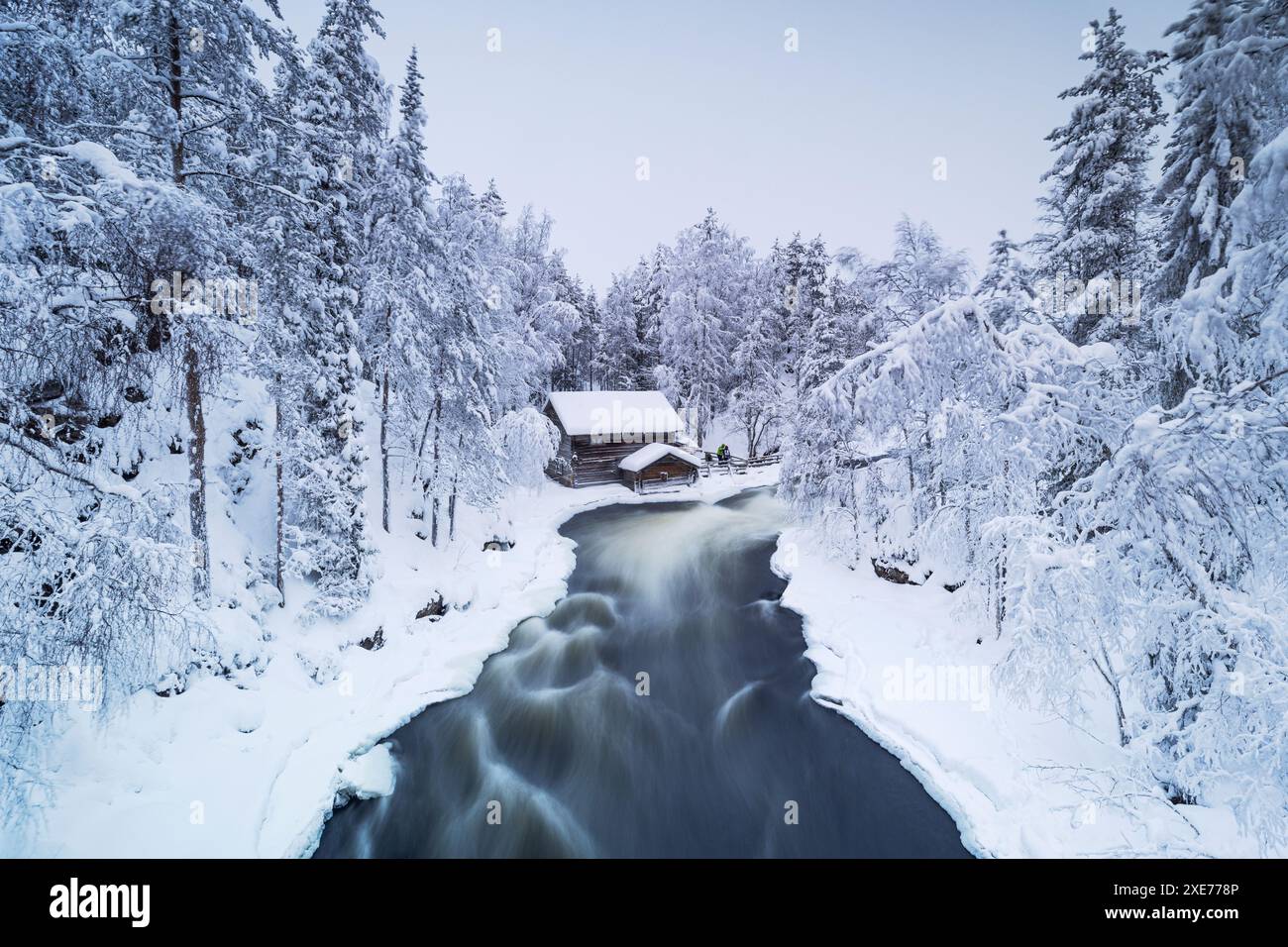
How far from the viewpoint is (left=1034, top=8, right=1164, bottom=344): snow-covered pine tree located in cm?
1092

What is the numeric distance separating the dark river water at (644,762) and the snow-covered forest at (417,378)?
3.36 meters

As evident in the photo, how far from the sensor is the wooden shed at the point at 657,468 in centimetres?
3128

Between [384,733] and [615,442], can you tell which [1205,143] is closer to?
[384,733]

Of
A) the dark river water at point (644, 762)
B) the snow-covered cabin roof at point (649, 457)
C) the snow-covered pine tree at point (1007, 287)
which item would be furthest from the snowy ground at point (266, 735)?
the snow-covered cabin roof at point (649, 457)

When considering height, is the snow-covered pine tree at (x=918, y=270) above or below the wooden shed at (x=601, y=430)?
above

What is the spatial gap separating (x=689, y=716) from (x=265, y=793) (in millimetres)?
7871

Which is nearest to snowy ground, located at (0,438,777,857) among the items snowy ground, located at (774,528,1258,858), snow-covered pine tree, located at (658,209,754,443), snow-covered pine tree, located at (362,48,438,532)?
snow-covered pine tree, located at (362,48,438,532)

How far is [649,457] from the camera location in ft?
102

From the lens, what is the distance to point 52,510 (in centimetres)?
429

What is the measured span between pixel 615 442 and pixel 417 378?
1912 cm

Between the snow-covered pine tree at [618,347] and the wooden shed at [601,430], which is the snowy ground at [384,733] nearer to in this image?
the wooden shed at [601,430]
